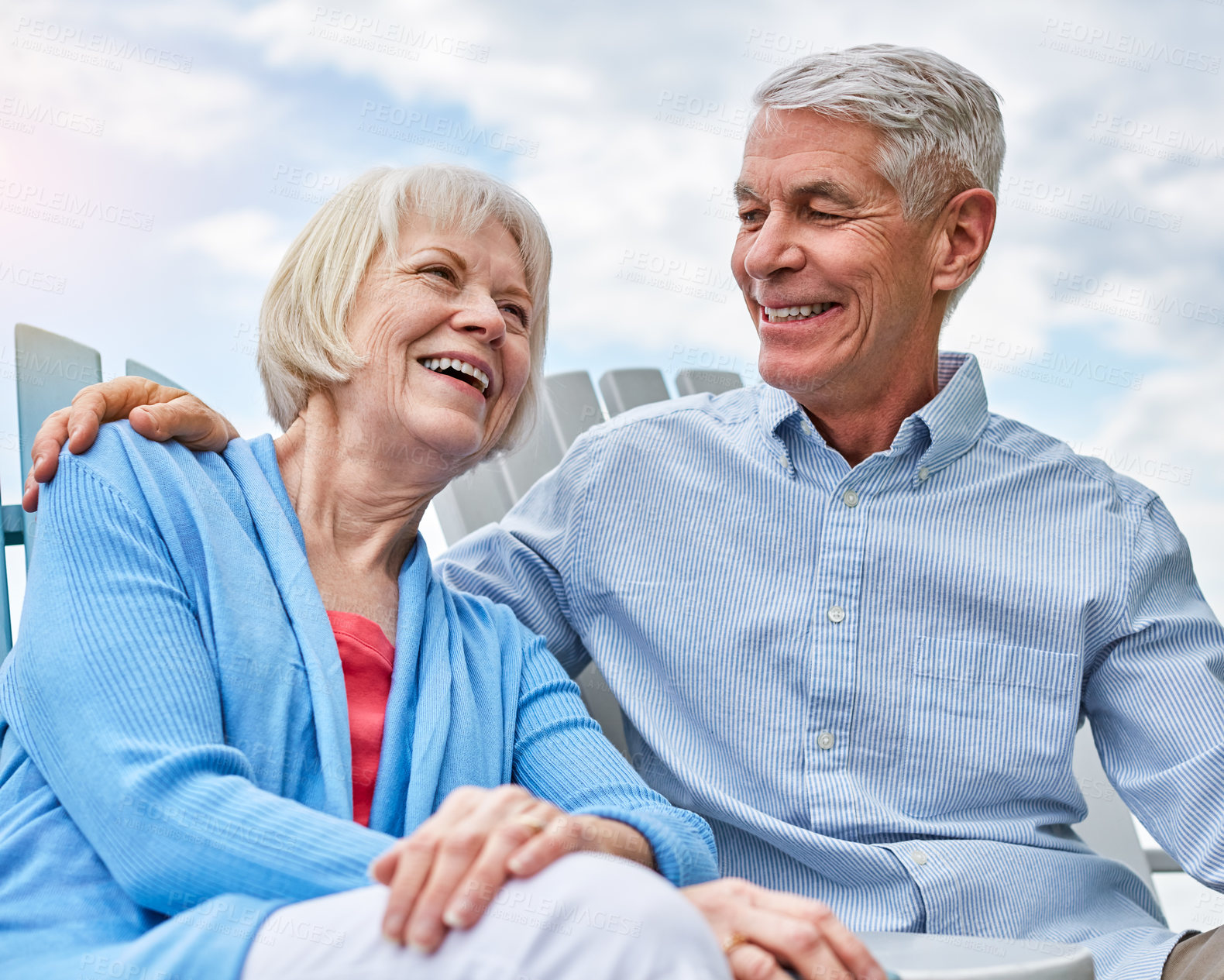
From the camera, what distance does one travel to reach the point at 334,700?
123 centimetres

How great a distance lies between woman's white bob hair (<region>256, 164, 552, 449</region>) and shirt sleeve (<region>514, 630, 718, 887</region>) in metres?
0.49

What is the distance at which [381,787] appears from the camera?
1.26m

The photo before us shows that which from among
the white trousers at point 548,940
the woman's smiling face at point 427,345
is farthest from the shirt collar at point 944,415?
the white trousers at point 548,940

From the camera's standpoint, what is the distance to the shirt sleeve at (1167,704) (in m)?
1.62

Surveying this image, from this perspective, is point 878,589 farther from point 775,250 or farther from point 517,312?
point 517,312

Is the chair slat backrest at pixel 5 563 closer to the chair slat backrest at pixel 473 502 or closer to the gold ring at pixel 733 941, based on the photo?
the chair slat backrest at pixel 473 502

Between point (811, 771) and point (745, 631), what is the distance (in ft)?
0.76

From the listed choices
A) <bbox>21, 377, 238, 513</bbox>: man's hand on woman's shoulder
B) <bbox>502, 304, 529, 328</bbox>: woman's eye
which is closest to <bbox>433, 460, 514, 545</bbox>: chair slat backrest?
<bbox>502, 304, 529, 328</bbox>: woman's eye

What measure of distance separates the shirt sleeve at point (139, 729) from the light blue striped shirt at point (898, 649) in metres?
0.71

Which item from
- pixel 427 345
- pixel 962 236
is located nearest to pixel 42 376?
pixel 427 345

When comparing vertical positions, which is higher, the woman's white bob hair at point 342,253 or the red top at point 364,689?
the woman's white bob hair at point 342,253

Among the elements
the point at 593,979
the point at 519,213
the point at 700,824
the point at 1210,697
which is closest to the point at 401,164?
the point at 519,213

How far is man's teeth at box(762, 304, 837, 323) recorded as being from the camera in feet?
6.00

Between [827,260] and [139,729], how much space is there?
125cm
